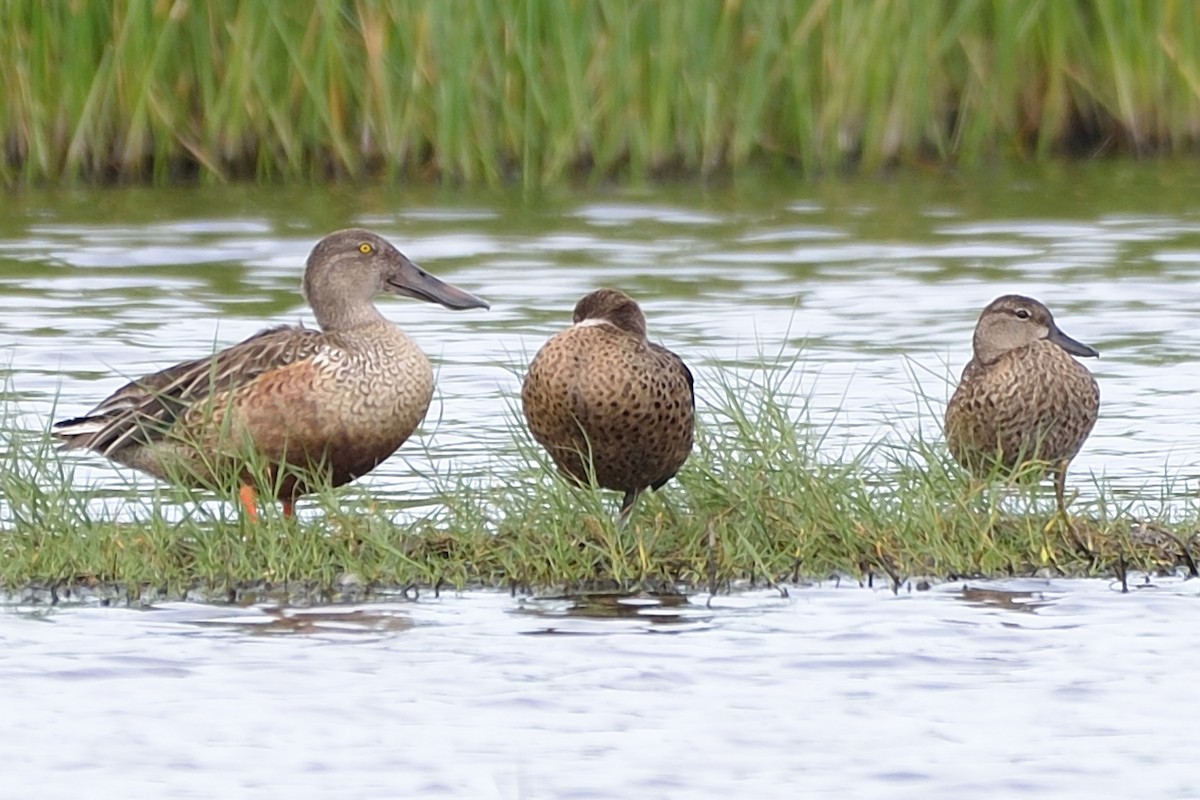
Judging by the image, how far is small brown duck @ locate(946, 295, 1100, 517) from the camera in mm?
6418

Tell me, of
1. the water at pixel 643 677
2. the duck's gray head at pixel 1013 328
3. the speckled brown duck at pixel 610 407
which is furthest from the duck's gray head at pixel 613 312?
the duck's gray head at pixel 1013 328

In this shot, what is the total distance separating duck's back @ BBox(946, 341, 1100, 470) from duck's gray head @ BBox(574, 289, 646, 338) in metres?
0.96

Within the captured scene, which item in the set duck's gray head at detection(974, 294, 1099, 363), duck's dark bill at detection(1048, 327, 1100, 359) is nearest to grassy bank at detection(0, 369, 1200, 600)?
duck's gray head at detection(974, 294, 1099, 363)

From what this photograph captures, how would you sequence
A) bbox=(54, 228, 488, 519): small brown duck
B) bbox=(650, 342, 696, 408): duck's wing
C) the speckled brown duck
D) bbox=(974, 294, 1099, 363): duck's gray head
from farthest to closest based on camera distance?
bbox=(974, 294, 1099, 363): duck's gray head → bbox=(54, 228, 488, 519): small brown duck → bbox=(650, 342, 696, 408): duck's wing → the speckled brown duck

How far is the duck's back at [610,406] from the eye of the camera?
584cm

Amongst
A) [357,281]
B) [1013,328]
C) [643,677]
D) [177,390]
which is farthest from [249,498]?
[1013,328]

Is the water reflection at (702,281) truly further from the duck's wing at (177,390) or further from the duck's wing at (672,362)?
the duck's wing at (672,362)

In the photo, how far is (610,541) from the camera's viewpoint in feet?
18.9

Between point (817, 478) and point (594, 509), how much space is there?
568 mm

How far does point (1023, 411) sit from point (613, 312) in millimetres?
1141

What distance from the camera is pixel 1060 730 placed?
4613 mm

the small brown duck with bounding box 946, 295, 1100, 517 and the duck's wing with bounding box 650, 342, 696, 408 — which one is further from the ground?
the duck's wing with bounding box 650, 342, 696, 408

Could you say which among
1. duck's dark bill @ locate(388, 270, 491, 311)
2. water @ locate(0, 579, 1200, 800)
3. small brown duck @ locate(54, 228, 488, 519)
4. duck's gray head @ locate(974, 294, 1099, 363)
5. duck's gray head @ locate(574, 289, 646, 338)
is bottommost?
water @ locate(0, 579, 1200, 800)

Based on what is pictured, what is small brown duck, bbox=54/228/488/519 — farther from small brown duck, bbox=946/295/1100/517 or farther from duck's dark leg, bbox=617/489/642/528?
small brown duck, bbox=946/295/1100/517
